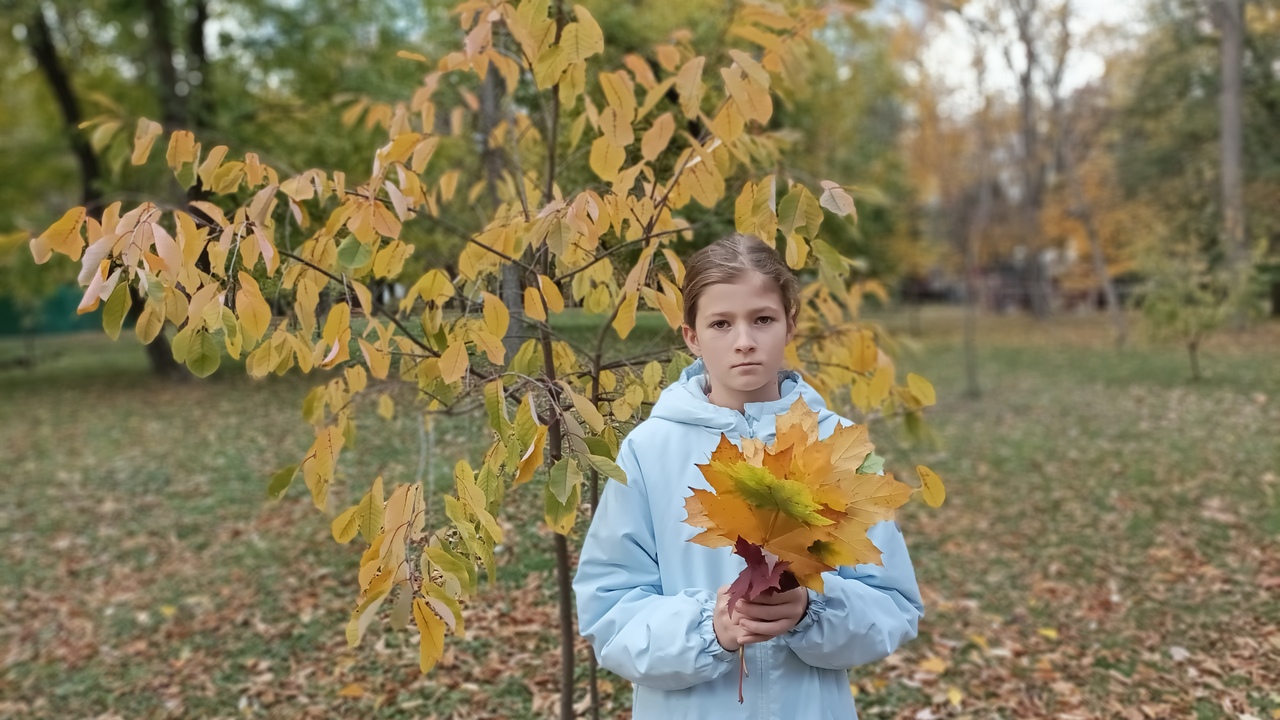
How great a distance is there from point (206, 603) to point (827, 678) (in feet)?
12.8

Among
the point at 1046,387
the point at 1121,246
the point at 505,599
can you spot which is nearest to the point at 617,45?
the point at 505,599

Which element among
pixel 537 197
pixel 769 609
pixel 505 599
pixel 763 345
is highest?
pixel 537 197

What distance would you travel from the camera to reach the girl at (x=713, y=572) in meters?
1.34

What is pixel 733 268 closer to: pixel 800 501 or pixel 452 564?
pixel 800 501

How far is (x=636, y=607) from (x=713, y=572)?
0.50 ft

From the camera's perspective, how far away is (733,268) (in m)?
1.46

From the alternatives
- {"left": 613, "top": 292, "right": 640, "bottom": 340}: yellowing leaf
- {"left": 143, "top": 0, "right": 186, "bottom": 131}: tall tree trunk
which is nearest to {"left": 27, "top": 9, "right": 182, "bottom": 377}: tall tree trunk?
{"left": 143, "top": 0, "right": 186, "bottom": 131}: tall tree trunk

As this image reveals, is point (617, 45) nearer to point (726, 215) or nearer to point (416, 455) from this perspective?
point (726, 215)

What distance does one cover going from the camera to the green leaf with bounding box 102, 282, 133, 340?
1.35 meters

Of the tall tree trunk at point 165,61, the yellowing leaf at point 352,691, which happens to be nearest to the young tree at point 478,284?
the yellowing leaf at point 352,691

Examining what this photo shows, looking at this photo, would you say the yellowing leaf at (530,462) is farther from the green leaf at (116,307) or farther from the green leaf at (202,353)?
the green leaf at (116,307)

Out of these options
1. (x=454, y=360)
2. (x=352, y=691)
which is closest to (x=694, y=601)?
(x=454, y=360)

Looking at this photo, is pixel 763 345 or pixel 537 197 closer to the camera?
pixel 763 345

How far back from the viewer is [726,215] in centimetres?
310
